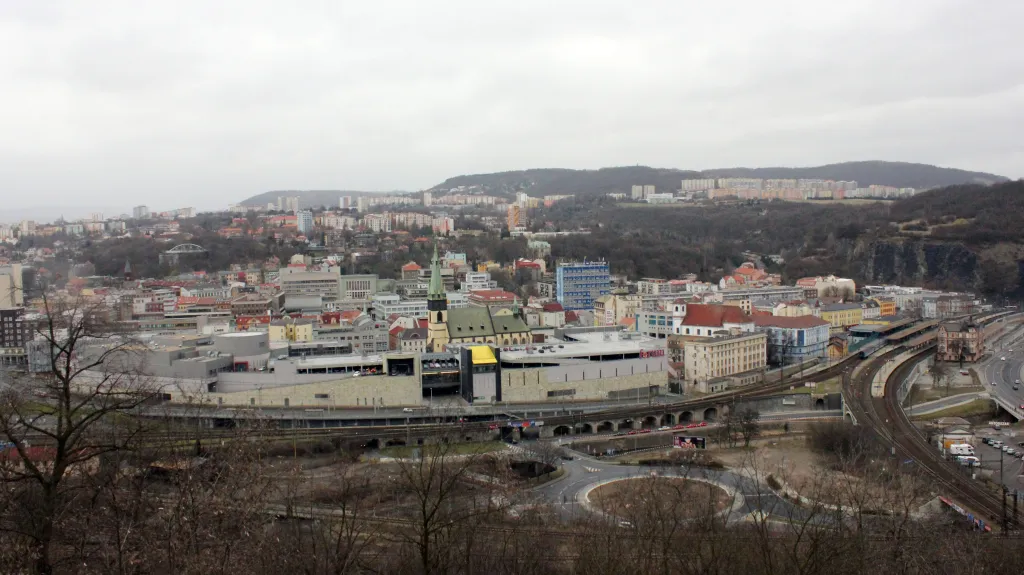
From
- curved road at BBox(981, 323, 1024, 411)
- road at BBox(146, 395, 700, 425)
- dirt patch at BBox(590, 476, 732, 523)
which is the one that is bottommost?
curved road at BBox(981, 323, 1024, 411)

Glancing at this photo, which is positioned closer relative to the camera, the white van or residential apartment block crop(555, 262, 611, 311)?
the white van

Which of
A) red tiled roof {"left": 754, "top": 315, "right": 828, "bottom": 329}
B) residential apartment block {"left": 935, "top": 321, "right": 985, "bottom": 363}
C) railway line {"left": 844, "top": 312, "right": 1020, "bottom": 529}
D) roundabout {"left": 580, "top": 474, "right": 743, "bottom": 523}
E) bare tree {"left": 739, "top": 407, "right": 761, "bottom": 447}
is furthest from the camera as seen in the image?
red tiled roof {"left": 754, "top": 315, "right": 828, "bottom": 329}

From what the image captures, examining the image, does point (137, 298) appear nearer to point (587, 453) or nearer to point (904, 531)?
point (587, 453)

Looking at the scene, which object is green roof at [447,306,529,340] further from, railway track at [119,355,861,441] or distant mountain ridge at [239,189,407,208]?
distant mountain ridge at [239,189,407,208]

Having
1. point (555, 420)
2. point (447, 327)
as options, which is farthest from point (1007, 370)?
point (447, 327)

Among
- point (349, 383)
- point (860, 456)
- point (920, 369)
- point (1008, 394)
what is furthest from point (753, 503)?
point (920, 369)

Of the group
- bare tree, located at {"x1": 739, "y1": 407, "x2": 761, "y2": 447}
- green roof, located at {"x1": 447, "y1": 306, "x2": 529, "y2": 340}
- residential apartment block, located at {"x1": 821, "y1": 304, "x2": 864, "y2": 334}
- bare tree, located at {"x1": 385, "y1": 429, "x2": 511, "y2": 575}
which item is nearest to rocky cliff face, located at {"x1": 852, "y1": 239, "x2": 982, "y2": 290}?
residential apartment block, located at {"x1": 821, "y1": 304, "x2": 864, "y2": 334}
